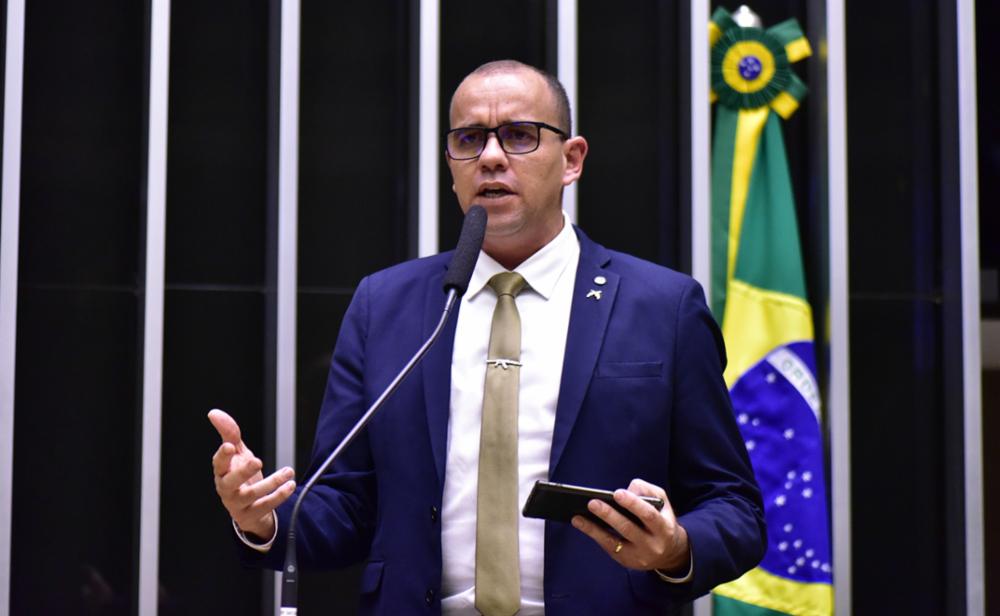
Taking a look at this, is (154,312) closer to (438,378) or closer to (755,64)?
(438,378)

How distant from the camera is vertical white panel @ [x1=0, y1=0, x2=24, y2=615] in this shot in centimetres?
375

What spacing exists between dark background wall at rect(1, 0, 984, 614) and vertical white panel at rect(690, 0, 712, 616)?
80 millimetres

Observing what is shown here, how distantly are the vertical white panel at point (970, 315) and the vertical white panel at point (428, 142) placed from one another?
1753mm

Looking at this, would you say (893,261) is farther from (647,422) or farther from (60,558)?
(60,558)

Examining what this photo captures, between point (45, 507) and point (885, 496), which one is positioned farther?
point (885, 496)

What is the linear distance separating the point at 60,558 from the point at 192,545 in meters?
0.39

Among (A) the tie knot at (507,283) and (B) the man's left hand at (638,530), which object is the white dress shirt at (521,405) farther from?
(B) the man's left hand at (638,530)

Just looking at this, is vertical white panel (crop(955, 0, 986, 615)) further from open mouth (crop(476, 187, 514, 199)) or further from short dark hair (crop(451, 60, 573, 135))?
open mouth (crop(476, 187, 514, 199))

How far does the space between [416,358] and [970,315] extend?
9.65ft

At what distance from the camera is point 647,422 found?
2.29 m

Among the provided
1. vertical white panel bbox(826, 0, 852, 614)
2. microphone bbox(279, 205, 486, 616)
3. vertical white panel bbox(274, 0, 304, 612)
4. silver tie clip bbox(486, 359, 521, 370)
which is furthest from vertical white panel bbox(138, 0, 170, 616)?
vertical white panel bbox(826, 0, 852, 614)

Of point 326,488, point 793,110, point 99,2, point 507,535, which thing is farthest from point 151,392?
point 793,110

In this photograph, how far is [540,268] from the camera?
2475 millimetres

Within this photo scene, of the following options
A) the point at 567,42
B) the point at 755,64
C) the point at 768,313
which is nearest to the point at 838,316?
the point at 768,313
